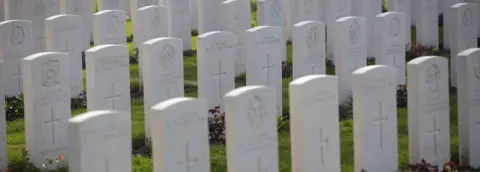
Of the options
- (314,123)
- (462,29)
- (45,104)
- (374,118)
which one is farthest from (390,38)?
(45,104)

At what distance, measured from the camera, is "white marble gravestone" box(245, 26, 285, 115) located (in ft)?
38.6

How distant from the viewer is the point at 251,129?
337 inches

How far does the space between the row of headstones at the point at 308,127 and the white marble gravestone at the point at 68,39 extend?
13.7 ft

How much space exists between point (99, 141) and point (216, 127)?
3494 mm

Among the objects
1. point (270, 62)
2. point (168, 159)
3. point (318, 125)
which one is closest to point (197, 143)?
point (168, 159)

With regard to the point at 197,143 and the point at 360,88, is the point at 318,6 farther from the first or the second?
the point at 197,143

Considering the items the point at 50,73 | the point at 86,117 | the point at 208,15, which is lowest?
the point at 86,117

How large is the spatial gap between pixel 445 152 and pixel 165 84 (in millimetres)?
2746

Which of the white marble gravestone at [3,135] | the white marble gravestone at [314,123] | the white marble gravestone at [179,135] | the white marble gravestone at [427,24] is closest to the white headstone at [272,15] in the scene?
the white marble gravestone at [427,24]

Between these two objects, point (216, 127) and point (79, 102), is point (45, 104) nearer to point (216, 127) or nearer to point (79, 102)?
point (216, 127)

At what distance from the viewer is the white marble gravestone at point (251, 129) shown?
27.7 ft

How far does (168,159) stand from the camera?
818 centimetres

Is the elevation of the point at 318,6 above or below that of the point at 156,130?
above

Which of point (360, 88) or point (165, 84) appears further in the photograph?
point (165, 84)
